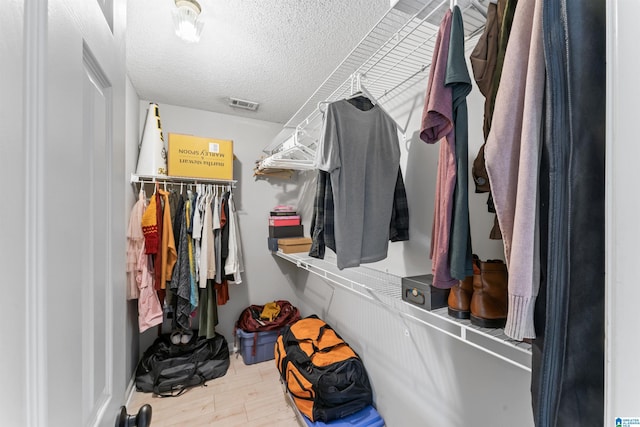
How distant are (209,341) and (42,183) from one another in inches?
93.8

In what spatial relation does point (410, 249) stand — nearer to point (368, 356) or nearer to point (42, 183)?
point (368, 356)

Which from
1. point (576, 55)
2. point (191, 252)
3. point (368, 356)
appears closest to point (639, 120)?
point (576, 55)

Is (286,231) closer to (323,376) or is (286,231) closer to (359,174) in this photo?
(323,376)

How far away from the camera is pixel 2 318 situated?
0.74ft

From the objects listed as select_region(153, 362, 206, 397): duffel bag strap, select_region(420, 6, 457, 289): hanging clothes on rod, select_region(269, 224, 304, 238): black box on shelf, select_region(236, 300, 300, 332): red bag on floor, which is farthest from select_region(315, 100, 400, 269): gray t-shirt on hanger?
select_region(153, 362, 206, 397): duffel bag strap

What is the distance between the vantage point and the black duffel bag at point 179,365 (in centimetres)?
190

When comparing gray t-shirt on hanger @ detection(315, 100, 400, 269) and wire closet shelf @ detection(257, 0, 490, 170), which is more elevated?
wire closet shelf @ detection(257, 0, 490, 170)

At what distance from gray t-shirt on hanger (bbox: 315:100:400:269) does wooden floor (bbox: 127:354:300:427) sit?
1.37 meters

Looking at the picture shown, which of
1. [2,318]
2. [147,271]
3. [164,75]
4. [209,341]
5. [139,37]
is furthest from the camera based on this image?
[209,341]

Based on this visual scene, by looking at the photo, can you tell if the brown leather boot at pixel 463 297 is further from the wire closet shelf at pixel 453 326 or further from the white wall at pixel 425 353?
the white wall at pixel 425 353

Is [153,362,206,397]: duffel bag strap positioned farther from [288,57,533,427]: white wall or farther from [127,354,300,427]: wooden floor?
[288,57,533,427]: white wall

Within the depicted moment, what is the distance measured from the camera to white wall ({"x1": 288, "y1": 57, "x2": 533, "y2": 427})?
35.9 inches

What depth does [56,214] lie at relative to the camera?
31 cm

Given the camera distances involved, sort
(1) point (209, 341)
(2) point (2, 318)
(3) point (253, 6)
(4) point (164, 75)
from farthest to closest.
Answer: (1) point (209, 341) → (4) point (164, 75) → (3) point (253, 6) → (2) point (2, 318)
